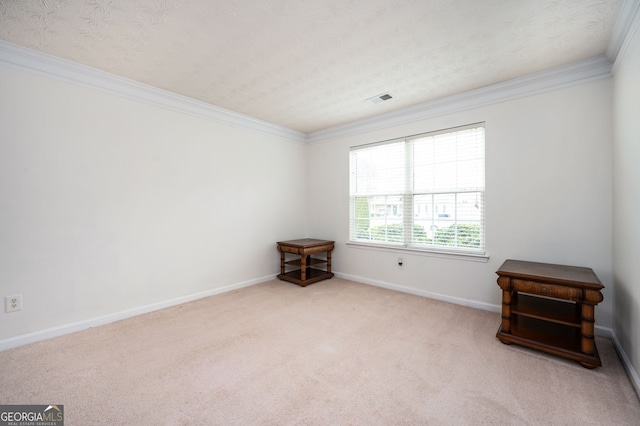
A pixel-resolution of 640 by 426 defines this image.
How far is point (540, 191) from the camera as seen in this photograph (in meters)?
2.82

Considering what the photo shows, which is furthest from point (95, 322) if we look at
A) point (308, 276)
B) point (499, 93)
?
point (499, 93)

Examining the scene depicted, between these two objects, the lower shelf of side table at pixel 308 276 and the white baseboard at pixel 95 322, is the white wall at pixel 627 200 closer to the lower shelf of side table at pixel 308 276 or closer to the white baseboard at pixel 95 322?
the lower shelf of side table at pixel 308 276

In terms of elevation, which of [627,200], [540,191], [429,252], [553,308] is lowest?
[553,308]

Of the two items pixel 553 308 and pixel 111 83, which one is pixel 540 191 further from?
pixel 111 83

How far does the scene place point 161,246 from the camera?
128 inches

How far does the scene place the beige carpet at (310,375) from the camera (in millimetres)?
1567

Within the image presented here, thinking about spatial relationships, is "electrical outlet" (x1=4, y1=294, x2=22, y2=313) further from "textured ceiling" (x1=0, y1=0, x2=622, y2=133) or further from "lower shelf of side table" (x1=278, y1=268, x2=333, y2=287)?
"lower shelf of side table" (x1=278, y1=268, x2=333, y2=287)

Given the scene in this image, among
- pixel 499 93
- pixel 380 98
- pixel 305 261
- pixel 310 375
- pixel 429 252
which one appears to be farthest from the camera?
pixel 305 261

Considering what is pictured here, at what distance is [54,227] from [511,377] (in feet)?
13.2

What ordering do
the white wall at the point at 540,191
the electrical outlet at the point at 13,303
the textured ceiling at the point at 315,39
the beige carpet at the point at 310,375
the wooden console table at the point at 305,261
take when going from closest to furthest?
the beige carpet at the point at 310,375 < the textured ceiling at the point at 315,39 < the electrical outlet at the point at 13,303 < the white wall at the point at 540,191 < the wooden console table at the point at 305,261

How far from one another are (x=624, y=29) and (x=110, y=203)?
472 centimetres

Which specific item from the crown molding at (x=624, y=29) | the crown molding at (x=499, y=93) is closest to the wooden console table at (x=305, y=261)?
the crown molding at (x=499, y=93)

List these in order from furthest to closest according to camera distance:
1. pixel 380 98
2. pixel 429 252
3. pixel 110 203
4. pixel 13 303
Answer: pixel 429 252
pixel 380 98
pixel 110 203
pixel 13 303

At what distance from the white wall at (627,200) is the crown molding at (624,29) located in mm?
53
